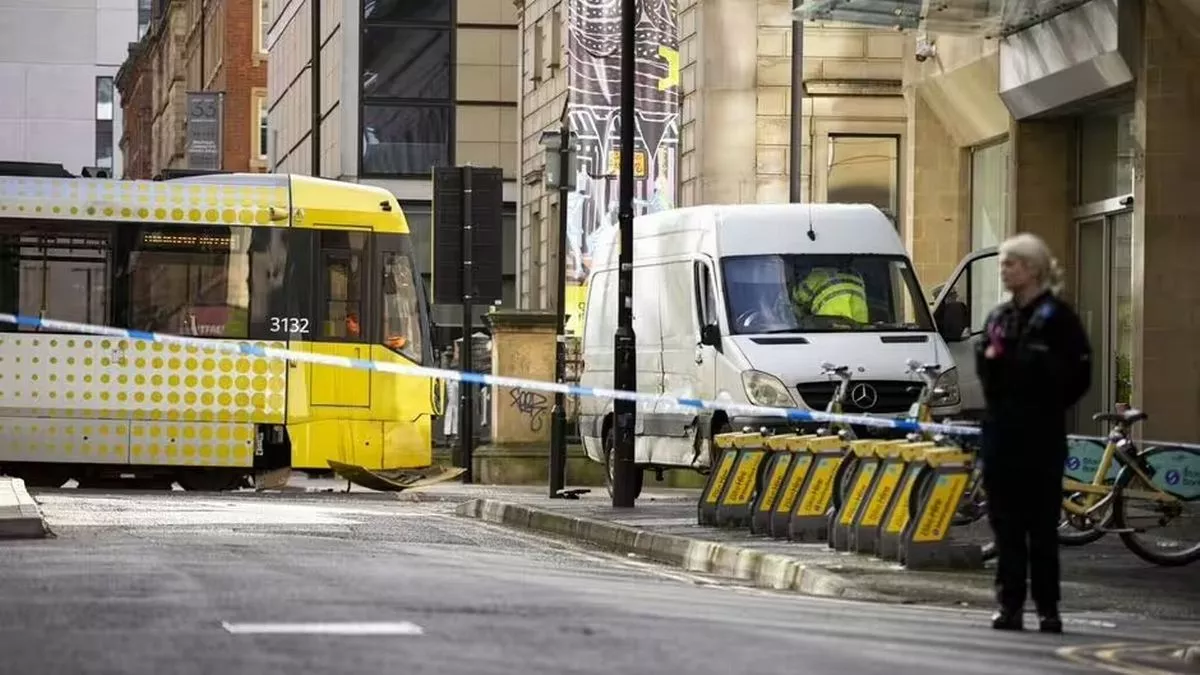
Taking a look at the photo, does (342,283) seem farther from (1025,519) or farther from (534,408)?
(1025,519)

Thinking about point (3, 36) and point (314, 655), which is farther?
point (3, 36)

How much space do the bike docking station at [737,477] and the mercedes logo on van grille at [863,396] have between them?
2604 millimetres

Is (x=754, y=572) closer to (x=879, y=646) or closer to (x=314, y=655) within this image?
(x=879, y=646)

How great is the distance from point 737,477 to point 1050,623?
7.50 metres

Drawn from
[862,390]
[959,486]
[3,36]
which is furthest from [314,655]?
[3,36]

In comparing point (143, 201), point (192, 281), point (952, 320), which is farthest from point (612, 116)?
point (952, 320)

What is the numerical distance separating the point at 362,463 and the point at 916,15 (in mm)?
7768

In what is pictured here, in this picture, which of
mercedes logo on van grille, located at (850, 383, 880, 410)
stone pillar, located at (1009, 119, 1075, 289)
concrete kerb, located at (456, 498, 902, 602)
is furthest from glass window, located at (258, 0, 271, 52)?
mercedes logo on van grille, located at (850, 383, 880, 410)

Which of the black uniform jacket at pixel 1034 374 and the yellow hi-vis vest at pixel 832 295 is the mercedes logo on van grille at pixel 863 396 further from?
the black uniform jacket at pixel 1034 374

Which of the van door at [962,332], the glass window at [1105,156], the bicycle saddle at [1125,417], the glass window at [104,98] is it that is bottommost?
the bicycle saddle at [1125,417]

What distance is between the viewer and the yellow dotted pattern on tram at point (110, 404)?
2739 centimetres

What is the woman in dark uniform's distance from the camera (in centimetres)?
1138

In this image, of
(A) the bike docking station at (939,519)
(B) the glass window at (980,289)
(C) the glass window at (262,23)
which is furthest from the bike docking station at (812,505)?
(C) the glass window at (262,23)

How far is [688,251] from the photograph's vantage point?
23.6 metres
